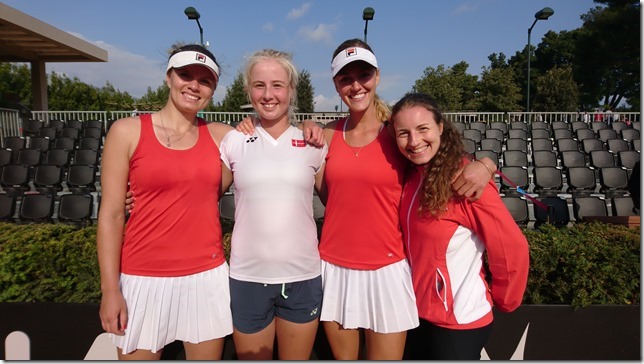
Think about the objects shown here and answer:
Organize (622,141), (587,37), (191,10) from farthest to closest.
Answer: (587,37)
(191,10)
(622,141)

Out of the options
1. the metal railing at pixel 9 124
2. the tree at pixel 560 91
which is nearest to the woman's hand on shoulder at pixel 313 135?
the metal railing at pixel 9 124

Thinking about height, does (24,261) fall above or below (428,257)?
below

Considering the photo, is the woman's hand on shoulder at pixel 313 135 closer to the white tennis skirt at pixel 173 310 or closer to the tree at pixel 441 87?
the white tennis skirt at pixel 173 310

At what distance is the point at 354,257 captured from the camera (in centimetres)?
190

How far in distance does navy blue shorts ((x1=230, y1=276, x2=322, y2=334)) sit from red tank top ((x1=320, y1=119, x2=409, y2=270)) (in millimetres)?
206

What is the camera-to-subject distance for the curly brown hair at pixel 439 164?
168cm

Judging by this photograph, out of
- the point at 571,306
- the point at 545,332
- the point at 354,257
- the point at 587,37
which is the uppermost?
the point at 587,37

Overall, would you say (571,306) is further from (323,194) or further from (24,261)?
(24,261)

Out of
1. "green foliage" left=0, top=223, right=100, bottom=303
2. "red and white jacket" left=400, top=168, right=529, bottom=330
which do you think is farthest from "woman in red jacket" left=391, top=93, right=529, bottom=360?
"green foliage" left=0, top=223, right=100, bottom=303

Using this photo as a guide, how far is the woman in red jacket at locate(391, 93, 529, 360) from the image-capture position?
1670mm

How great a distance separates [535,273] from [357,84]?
181cm

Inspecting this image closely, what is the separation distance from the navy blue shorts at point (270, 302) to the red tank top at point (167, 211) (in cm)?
23

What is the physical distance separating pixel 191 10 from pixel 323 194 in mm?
12963

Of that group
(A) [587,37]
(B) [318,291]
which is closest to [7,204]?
(B) [318,291]
